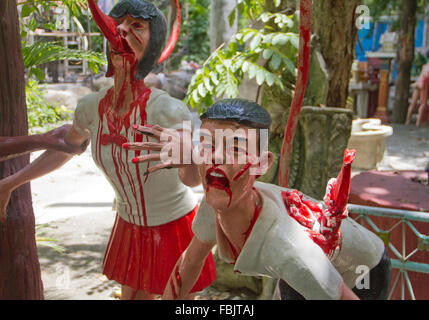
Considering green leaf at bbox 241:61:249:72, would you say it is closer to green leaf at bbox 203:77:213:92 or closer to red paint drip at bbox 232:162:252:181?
green leaf at bbox 203:77:213:92

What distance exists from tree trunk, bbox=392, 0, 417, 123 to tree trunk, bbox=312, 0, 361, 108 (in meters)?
8.14

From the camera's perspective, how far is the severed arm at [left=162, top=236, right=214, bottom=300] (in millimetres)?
1468

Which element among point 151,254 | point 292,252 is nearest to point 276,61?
point 151,254

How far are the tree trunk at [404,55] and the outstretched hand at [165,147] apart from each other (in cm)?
1022

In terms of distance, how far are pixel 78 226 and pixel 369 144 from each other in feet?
14.8

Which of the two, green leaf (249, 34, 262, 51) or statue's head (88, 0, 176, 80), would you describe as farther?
green leaf (249, 34, 262, 51)

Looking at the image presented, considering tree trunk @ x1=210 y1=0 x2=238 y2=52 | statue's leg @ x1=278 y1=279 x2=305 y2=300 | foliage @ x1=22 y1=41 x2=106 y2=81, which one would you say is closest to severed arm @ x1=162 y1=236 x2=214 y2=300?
→ statue's leg @ x1=278 y1=279 x2=305 y2=300

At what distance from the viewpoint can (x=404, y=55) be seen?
1032 centimetres

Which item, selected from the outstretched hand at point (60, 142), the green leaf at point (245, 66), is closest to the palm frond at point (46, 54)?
the outstretched hand at point (60, 142)

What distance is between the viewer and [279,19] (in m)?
2.88

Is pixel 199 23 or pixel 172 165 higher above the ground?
pixel 199 23

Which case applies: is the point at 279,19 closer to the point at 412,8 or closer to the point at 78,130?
the point at 78,130

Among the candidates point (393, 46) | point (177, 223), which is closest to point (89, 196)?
point (177, 223)
